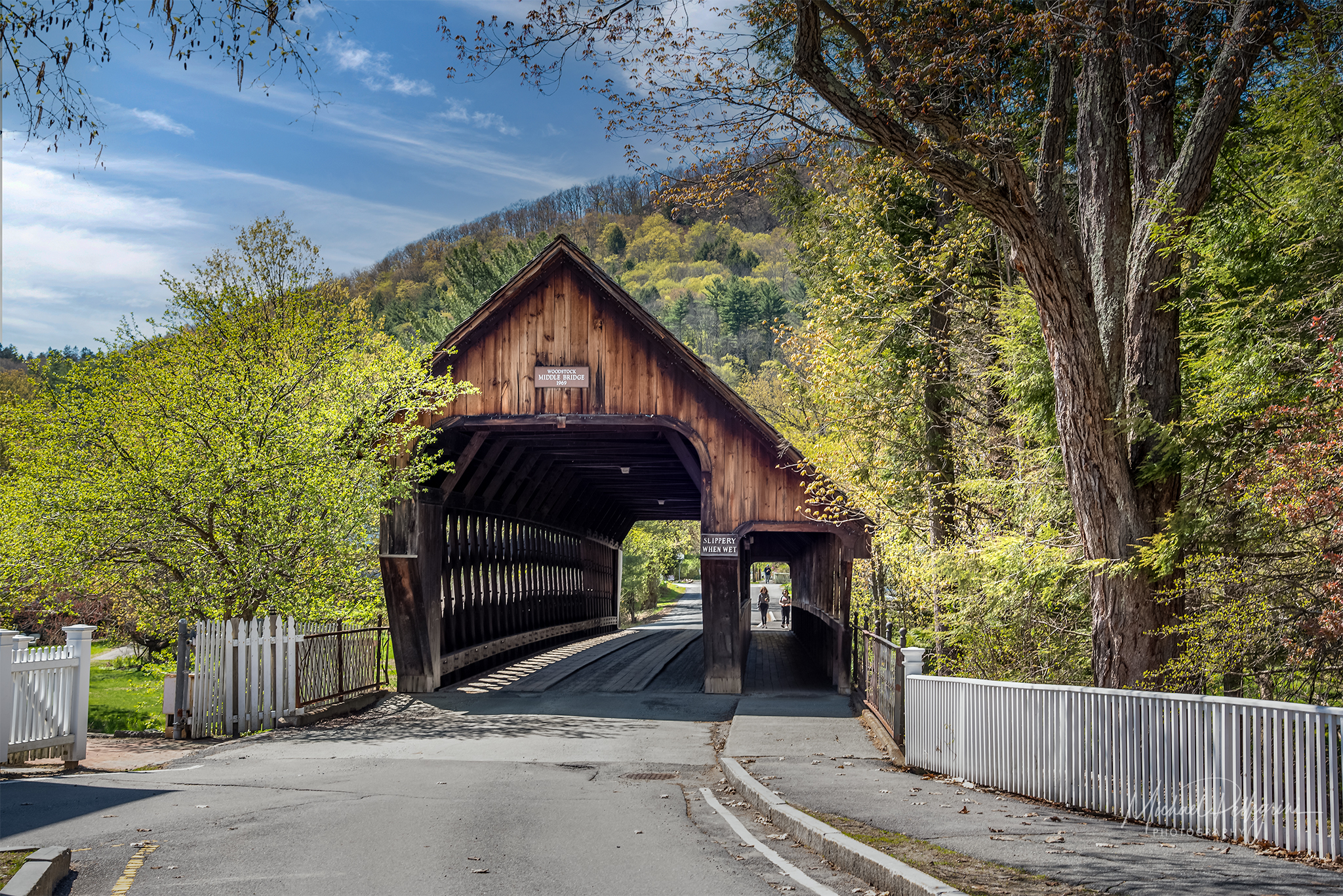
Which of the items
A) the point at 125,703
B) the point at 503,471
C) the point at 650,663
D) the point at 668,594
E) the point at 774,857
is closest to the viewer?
the point at 774,857

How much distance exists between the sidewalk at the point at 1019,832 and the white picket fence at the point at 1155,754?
0.21 meters

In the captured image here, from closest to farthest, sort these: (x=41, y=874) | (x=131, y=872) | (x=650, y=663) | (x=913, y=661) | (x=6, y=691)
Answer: (x=41, y=874) < (x=131, y=872) < (x=6, y=691) < (x=913, y=661) < (x=650, y=663)

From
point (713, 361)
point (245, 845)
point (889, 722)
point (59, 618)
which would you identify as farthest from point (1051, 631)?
point (713, 361)

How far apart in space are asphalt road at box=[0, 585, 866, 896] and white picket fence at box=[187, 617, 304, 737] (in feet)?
2.43

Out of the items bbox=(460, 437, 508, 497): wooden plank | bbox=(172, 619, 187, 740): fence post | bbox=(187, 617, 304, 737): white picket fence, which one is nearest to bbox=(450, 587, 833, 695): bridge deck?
bbox=(460, 437, 508, 497): wooden plank

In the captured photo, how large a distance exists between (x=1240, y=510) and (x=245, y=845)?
804cm

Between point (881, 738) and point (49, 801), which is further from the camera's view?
point (881, 738)

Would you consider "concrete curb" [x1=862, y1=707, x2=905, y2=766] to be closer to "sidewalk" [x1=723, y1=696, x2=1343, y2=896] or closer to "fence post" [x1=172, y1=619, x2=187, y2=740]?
"sidewalk" [x1=723, y1=696, x2=1343, y2=896]

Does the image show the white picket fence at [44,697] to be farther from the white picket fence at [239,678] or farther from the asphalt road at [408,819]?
the white picket fence at [239,678]

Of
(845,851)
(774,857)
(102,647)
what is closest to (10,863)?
(774,857)

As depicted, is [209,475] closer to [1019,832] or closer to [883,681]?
[883,681]

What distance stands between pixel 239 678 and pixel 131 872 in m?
7.65

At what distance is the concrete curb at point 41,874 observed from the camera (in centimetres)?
471

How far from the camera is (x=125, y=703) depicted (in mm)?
19703
